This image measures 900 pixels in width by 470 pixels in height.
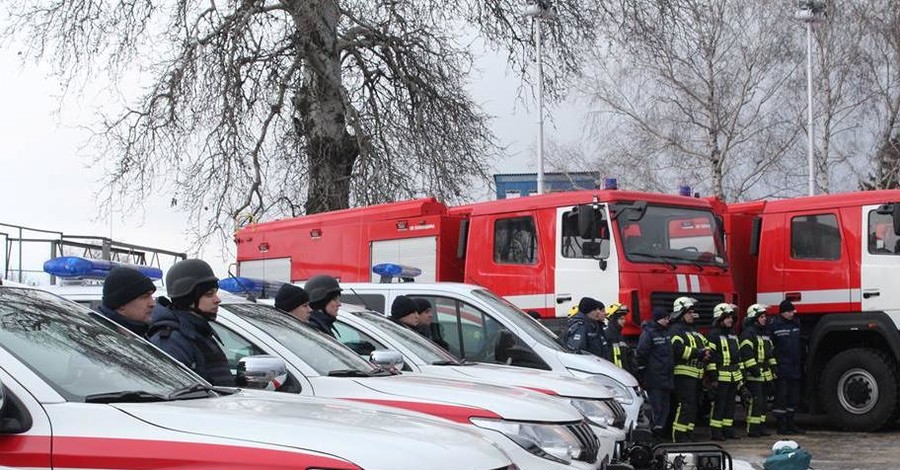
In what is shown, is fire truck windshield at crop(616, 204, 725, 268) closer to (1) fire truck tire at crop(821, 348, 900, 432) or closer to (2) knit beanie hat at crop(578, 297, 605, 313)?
(2) knit beanie hat at crop(578, 297, 605, 313)

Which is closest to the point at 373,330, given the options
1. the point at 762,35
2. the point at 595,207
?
the point at 595,207

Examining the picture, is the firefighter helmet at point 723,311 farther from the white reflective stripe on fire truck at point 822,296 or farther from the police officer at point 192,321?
the police officer at point 192,321

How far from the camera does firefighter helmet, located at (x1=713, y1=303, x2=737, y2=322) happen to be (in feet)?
46.6

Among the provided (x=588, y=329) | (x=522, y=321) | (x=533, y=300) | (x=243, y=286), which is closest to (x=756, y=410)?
(x=533, y=300)

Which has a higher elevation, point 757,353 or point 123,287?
point 123,287

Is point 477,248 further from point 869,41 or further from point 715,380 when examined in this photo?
point 869,41

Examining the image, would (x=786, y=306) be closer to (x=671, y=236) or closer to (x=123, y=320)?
(x=671, y=236)

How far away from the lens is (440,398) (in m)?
7.04

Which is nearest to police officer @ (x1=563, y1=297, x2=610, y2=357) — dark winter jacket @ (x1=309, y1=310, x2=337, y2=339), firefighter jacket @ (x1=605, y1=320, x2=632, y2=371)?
firefighter jacket @ (x1=605, y1=320, x2=632, y2=371)

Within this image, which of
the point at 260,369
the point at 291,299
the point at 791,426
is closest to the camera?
the point at 260,369

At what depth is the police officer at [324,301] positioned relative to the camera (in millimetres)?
8898

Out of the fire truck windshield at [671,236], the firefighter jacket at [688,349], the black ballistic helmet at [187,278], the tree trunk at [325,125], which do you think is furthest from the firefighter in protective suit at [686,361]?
the tree trunk at [325,125]

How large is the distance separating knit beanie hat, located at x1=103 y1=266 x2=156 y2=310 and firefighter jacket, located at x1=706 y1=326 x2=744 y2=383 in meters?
9.37

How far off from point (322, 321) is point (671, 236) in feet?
21.2
